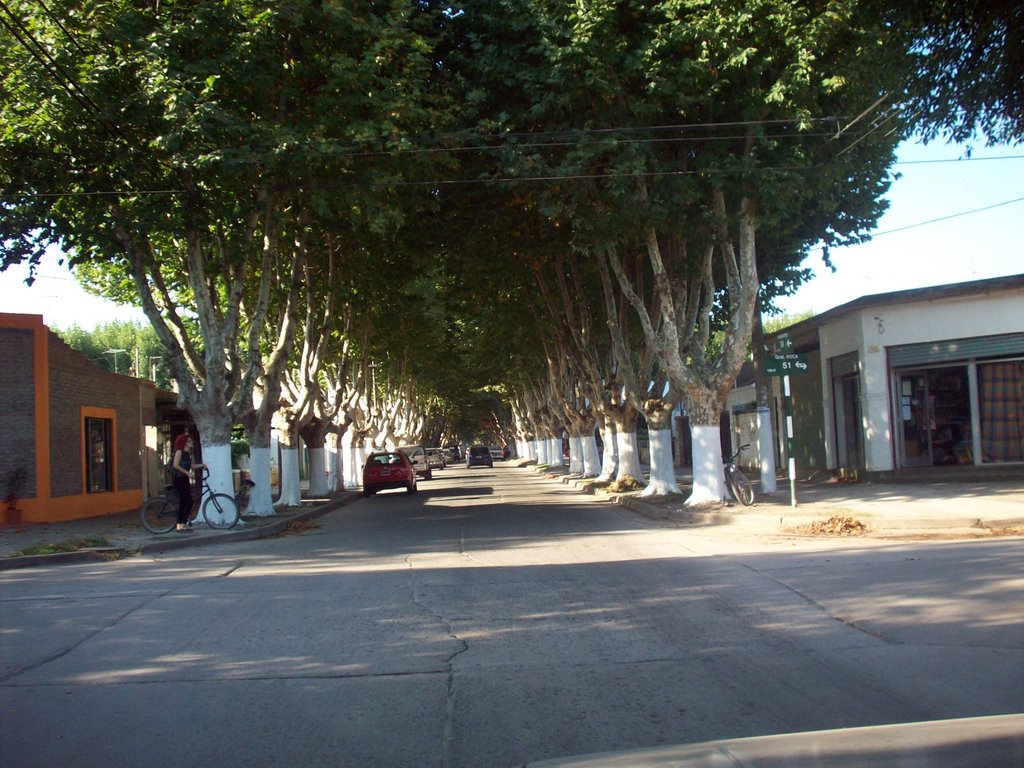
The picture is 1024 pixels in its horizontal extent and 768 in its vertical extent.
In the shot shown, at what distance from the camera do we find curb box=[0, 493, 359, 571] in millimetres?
14750

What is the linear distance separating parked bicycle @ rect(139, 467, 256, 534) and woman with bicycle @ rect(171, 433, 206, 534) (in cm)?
24

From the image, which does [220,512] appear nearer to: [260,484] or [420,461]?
[260,484]

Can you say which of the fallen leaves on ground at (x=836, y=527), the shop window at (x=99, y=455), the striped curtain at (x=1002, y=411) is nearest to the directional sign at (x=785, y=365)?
the fallen leaves on ground at (x=836, y=527)

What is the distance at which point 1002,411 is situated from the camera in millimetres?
23234

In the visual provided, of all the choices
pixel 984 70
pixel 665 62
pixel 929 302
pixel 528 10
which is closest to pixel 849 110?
pixel 665 62

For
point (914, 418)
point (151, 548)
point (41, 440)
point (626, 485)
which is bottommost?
point (151, 548)

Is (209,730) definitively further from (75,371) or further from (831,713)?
(75,371)

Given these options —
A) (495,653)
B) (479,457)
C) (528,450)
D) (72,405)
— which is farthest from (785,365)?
(528,450)

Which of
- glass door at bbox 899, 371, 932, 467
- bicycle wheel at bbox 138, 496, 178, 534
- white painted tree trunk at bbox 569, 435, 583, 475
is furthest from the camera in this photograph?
white painted tree trunk at bbox 569, 435, 583, 475

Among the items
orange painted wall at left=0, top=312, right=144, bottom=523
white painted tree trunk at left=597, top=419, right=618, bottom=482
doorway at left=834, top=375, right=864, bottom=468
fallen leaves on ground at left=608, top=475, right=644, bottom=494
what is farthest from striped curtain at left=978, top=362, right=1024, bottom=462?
orange painted wall at left=0, top=312, right=144, bottom=523

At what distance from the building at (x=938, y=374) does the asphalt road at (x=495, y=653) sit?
443 inches

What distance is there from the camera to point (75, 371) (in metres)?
24.9

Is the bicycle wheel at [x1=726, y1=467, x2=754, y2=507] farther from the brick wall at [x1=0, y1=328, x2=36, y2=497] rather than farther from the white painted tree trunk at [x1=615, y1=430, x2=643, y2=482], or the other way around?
the brick wall at [x1=0, y1=328, x2=36, y2=497]

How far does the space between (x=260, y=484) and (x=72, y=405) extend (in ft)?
18.3
